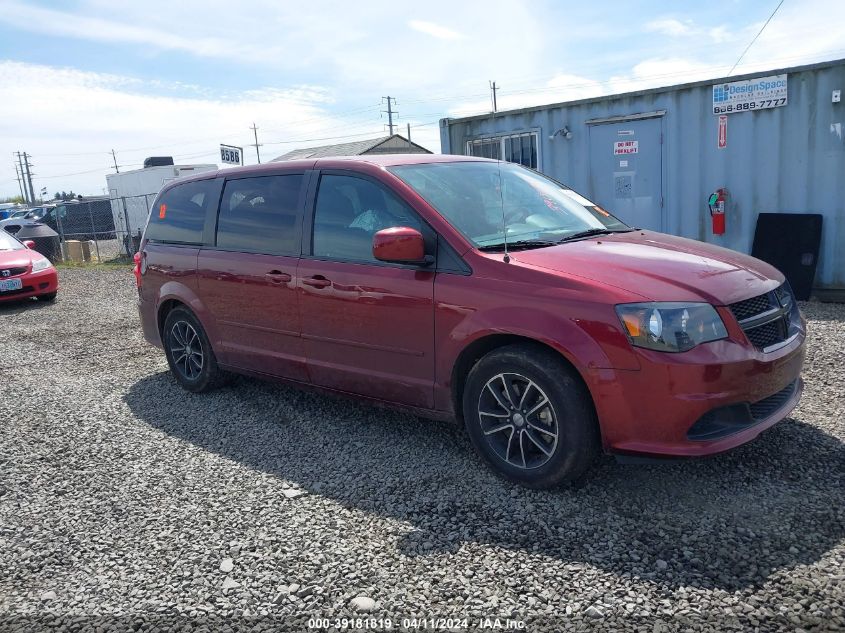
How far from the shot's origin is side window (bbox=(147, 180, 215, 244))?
5445mm

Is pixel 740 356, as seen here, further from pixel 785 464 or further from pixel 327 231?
pixel 327 231

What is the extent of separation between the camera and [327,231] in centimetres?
448

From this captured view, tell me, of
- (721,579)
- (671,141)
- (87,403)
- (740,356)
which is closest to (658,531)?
(721,579)

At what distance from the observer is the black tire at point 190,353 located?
5.52m

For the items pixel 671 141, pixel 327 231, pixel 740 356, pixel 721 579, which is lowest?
pixel 721 579

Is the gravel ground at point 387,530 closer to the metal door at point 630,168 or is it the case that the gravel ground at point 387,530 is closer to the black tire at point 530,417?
the black tire at point 530,417

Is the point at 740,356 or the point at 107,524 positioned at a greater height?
the point at 740,356

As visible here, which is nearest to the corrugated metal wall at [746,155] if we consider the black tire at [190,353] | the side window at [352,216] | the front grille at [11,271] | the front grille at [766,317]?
the front grille at [766,317]

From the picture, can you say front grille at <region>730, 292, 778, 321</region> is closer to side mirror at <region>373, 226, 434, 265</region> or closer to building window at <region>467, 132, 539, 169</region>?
side mirror at <region>373, 226, 434, 265</region>

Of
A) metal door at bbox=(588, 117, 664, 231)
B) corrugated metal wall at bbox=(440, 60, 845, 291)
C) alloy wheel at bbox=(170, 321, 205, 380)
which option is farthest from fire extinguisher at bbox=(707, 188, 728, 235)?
alloy wheel at bbox=(170, 321, 205, 380)

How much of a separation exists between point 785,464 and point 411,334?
2112 mm

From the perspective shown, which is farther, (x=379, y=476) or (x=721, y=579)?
(x=379, y=476)

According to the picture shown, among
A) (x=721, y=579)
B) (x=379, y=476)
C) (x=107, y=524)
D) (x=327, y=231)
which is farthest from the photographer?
(x=327, y=231)

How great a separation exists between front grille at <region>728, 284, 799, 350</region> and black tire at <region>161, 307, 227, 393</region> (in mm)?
3827
